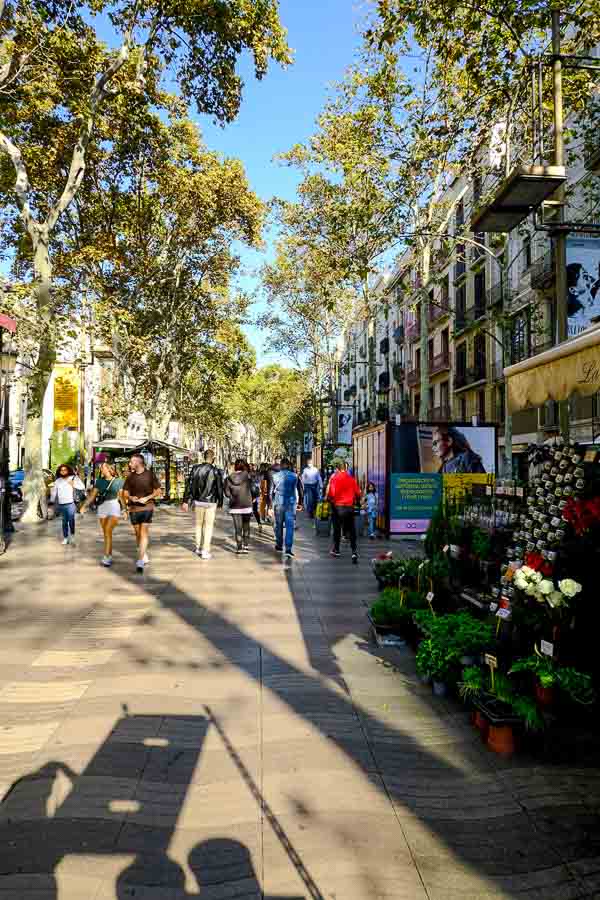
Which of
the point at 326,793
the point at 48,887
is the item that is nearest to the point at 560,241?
the point at 326,793

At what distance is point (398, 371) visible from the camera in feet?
170

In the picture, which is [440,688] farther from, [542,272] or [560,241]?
[542,272]

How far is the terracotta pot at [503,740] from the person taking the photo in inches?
150

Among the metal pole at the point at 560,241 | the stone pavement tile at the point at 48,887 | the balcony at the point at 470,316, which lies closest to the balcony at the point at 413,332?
the balcony at the point at 470,316

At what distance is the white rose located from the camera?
3980 mm

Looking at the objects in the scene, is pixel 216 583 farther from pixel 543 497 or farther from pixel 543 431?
pixel 543 431

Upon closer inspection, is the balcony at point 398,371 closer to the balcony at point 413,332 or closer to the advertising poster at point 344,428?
the balcony at point 413,332

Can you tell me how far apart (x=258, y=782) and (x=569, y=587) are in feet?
6.90

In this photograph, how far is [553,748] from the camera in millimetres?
3799

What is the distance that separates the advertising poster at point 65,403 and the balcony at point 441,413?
22.4 metres

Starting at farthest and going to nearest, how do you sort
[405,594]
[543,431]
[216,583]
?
[543,431]
[216,583]
[405,594]

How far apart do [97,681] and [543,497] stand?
352 cm

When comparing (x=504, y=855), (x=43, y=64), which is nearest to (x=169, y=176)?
(x=43, y=64)

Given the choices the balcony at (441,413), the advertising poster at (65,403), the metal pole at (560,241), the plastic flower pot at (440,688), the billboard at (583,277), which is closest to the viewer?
the plastic flower pot at (440,688)
